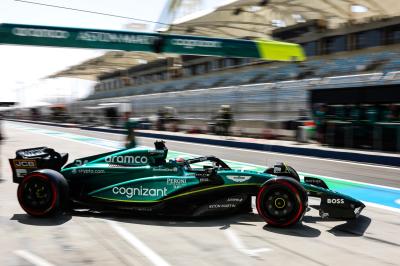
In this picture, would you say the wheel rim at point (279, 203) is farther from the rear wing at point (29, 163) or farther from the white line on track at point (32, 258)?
the rear wing at point (29, 163)

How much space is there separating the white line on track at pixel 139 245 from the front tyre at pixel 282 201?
1662mm

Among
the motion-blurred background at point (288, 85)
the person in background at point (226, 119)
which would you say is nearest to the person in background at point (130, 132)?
the motion-blurred background at point (288, 85)

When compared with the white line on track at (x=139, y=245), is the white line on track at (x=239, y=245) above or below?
below

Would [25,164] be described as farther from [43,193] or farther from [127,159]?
[127,159]

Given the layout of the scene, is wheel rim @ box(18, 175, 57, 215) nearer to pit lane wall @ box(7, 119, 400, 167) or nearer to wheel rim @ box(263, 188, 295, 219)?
wheel rim @ box(263, 188, 295, 219)

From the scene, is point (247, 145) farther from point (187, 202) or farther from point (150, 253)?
point (150, 253)

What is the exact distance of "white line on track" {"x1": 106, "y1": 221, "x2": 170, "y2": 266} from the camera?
14.6ft

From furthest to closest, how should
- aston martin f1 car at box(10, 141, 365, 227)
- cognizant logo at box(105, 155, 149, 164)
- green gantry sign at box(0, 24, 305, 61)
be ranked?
green gantry sign at box(0, 24, 305, 61), cognizant logo at box(105, 155, 149, 164), aston martin f1 car at box(10, 141, 365, 227)

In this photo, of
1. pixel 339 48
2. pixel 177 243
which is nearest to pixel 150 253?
pixel 177 243

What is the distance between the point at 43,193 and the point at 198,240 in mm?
2428

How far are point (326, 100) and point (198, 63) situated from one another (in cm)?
4549

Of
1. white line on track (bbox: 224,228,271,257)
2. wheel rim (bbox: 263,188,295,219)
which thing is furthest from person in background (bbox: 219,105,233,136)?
white line on track (bbox: 224,228,271,257)

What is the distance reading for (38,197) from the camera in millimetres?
6258

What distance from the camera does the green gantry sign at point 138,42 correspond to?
19484 millimetres
